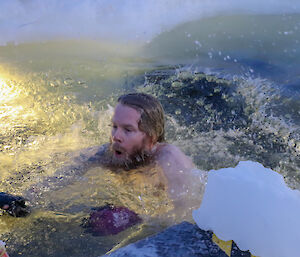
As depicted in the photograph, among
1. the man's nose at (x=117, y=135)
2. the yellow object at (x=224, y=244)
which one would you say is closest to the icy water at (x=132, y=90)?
the man's nose at (x=117, y=135)

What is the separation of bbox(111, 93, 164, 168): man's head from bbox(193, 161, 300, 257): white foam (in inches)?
Result: 43.1

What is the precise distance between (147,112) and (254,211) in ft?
4.39

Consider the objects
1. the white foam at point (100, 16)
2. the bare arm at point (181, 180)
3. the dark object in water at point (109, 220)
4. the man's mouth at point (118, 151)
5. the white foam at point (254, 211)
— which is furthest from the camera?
the white foam at point (100, 16)

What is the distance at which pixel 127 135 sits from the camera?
237 cm

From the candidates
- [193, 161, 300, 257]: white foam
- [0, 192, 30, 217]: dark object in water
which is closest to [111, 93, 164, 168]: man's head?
[0, 192, 30, 217]: dark object in water

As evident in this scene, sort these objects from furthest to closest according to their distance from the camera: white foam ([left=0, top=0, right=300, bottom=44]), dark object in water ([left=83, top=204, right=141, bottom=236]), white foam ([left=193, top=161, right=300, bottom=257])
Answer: white foam ([left=0, top=0, right=300, bottom=44])
dark object in water ([left=83, top=204, right=141, bottom=236])
white foam ([left=193, top=161, right=300, bottom=257])

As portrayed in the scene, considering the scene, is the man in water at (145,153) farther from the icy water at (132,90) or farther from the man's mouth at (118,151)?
the icy water at (132,90)

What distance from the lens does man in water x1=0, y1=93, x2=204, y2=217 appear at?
237 cm

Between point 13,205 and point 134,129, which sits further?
point 134,129

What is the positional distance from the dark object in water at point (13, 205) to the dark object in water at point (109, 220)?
1.33 feet

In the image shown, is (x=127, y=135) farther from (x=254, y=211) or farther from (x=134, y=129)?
(x=254, y=211)

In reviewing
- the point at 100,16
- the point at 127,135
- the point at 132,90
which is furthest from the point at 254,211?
the point at 100,16

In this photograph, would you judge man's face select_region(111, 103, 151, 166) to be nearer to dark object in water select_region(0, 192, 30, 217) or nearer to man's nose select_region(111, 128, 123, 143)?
man's nose select_region(111, 128, 123, 143)

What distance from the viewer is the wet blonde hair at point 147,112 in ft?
7.96
